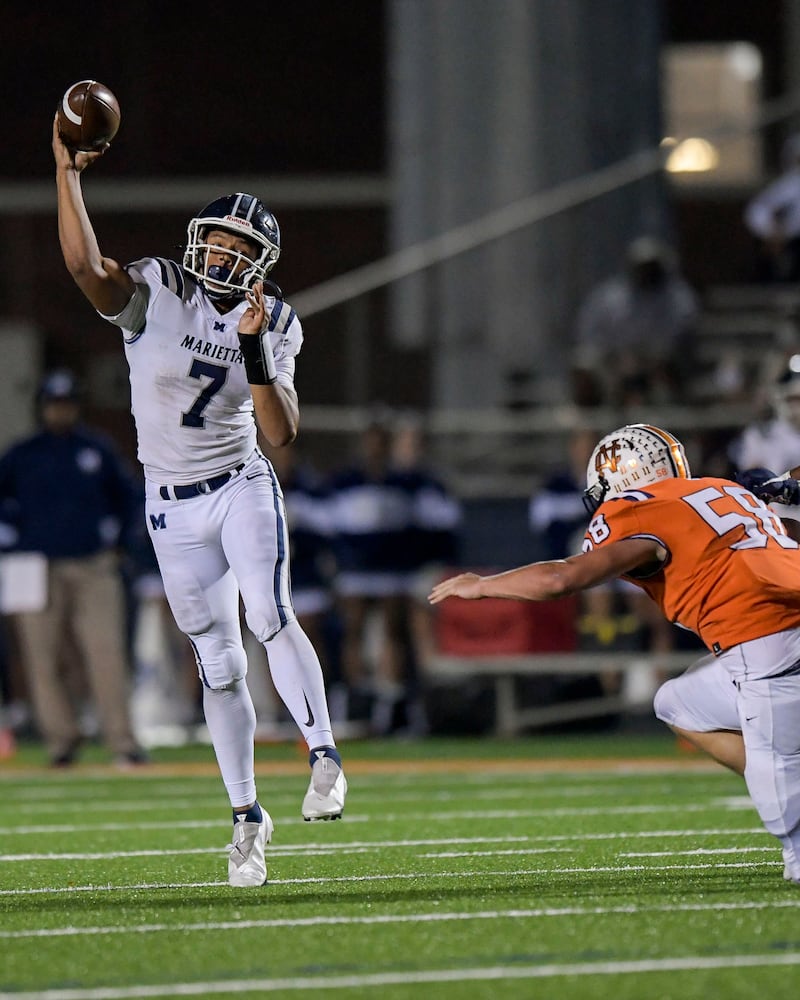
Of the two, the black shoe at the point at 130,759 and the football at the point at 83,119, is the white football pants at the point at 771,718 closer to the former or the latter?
the football at the point at 83,119

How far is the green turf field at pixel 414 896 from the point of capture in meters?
4.24

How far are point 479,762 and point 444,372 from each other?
450 centimetres

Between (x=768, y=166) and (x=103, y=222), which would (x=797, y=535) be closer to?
(x=768, y=166)

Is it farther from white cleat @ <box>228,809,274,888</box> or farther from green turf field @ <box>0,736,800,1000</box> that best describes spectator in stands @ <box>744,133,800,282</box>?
white cleat @ <box>228,809,274,888</box>

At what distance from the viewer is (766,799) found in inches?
212

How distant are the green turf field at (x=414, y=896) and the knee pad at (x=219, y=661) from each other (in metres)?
0.60

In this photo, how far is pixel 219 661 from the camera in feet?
19.5

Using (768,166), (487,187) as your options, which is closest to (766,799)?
(487,187)

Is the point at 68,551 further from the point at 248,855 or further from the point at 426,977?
the point at 426,977

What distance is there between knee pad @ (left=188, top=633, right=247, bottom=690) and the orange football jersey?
3.83ft

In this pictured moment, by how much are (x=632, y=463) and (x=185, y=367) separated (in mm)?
1387

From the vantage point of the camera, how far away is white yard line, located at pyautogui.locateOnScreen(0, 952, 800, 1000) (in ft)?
13.5

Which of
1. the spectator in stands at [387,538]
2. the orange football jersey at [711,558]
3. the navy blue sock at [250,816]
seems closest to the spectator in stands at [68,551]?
the spectator in stands at [387,538]

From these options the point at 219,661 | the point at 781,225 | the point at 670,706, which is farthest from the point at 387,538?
the point at 670,706
